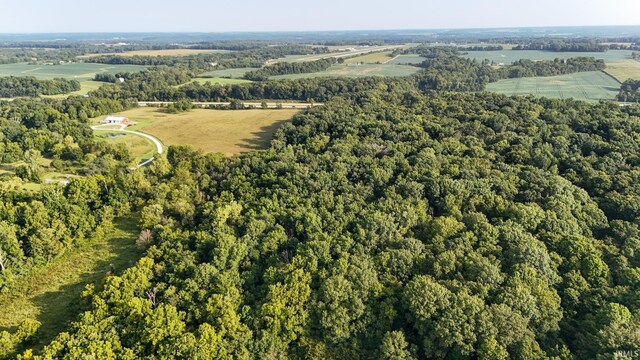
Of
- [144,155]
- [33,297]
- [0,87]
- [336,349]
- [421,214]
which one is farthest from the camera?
[0,87]

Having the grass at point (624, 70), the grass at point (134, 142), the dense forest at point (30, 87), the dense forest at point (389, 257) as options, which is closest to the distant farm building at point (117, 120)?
the grass at point (134, 142)

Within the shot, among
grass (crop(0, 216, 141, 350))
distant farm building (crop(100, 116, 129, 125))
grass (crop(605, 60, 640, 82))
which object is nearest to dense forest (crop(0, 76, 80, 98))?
distant farm building (crop(100, 116, 129, 125))

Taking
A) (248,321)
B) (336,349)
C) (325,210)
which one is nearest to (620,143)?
(325,210)

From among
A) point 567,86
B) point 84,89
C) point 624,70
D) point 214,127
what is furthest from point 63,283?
point 624,70

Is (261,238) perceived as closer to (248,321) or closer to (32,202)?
(248,321)

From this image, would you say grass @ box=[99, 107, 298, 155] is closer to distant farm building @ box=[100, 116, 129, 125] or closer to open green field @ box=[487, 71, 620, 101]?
distant farm building @ box=[100, 116, 129, 125]

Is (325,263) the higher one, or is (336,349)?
(325,263)

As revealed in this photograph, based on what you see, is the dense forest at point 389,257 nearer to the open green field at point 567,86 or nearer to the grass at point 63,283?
the grass at point 63,283
